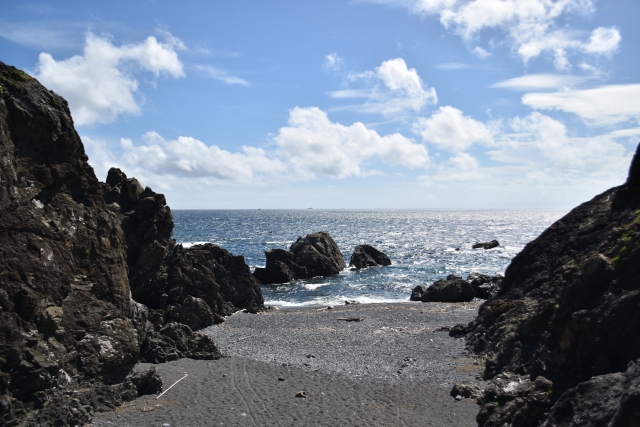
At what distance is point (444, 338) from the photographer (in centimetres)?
2248

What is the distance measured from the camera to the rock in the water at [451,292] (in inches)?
1460

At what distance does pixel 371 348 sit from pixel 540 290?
7412mm

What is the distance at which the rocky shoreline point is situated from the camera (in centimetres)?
1128

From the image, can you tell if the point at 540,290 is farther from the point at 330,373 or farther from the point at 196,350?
the point at 196,350

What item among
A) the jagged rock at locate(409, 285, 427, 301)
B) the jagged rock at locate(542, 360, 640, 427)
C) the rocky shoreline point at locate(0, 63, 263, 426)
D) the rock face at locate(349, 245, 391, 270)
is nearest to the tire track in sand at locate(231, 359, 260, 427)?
the rocky shoreline point at locate(0, 63, 263, 426)

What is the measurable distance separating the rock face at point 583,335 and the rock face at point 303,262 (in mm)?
36048

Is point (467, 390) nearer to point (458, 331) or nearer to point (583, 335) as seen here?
point (583, 335)

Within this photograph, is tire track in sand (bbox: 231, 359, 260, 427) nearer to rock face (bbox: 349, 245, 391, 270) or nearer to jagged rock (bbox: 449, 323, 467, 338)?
jagged rock (bbox: 449, 323, 467, 338)

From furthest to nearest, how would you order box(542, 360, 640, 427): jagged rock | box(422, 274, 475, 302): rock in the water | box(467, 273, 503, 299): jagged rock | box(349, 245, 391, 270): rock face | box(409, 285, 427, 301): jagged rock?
box(349, 245, 391, 270): rock face → box(409, 285, 427, 301): jagged rock → box(467, 273, 503, 299): jagged rock → box(422, 274, 475, 302): rock in the water → box(542, 360, 640, 427): jagged rock

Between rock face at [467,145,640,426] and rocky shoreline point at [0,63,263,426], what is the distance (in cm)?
1024

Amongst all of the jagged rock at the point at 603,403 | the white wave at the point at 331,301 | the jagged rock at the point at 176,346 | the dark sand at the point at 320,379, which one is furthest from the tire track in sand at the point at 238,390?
the white wave at the point at 331,301

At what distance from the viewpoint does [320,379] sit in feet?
55.0

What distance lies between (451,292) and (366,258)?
2738 cm

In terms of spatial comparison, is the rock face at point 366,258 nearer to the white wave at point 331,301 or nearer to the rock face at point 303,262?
the rock face at point 303,262
